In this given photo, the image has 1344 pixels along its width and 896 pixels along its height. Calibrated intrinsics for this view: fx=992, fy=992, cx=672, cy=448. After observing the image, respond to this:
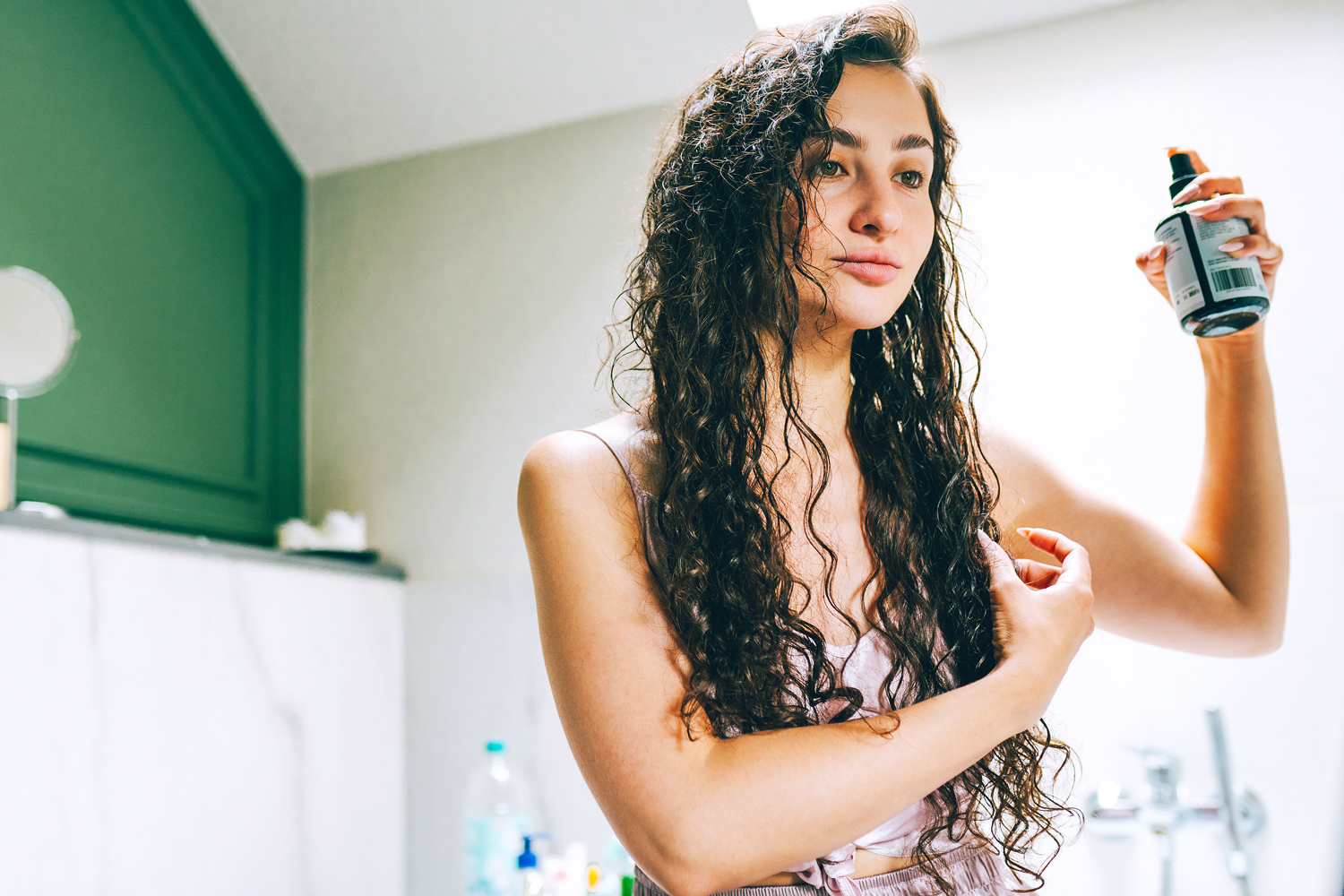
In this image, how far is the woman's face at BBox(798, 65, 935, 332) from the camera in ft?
2.48

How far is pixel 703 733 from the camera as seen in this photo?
2.15ft

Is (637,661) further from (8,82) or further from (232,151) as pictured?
(232,151)

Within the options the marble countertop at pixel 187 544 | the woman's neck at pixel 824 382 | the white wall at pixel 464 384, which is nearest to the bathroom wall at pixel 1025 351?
the white wall at pixel 464 384

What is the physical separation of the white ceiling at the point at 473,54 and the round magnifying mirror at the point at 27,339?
2.77ft

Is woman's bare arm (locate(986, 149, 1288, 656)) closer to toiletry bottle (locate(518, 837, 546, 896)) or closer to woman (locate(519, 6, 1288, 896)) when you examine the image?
woman (locate(519, 6, 1288, 896))

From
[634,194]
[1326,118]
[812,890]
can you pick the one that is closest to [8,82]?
[634,194]

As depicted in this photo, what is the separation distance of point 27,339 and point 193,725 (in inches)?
25.0

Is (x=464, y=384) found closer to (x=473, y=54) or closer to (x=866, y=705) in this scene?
(x=473, y=54)

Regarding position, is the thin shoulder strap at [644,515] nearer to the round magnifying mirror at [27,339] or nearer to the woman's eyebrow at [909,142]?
the woman's eyebrow at [909,142]

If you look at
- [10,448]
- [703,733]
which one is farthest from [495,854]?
[703,733]

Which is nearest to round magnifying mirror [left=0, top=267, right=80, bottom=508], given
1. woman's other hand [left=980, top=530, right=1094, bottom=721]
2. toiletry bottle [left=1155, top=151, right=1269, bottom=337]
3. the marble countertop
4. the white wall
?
the marble countertop

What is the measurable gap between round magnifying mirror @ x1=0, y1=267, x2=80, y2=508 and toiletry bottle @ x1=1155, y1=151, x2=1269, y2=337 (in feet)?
4.88

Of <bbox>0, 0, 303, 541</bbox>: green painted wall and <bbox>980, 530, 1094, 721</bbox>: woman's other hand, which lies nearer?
<bbox>980, 530, 1094, 721</bbox>: woman's other hand

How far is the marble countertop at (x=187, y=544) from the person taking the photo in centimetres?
132
